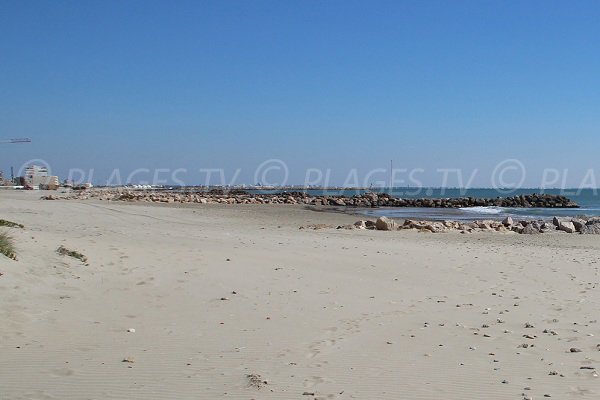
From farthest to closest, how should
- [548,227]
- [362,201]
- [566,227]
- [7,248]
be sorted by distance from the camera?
[362,201]
[548,227]
[566,227]
[7,248]

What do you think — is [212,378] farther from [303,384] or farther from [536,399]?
[536,399]

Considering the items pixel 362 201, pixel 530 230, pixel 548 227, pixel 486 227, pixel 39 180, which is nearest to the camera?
pixel 530 230

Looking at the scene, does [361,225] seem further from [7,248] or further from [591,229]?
[7,248]

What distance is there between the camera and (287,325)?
671 centimetres

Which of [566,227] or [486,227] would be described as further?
[486,227]

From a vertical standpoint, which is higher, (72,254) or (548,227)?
(548,227)

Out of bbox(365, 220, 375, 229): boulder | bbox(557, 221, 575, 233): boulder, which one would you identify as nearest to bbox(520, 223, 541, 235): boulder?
bbox(557, 221, 575, 233): boulder

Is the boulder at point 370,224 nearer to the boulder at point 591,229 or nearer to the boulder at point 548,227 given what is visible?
the boulder at point 548,227

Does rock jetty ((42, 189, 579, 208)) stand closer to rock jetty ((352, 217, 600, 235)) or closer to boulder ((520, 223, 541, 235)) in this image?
rock jetty ((352, 217, 600, 235))

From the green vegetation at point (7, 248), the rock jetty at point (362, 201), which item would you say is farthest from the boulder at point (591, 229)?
the rock jetty at point (362, 201)

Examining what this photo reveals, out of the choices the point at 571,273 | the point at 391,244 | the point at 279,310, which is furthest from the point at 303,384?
the point at 391,244

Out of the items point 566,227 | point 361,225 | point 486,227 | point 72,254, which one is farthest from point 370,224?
point 72,254

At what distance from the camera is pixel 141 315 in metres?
6.98

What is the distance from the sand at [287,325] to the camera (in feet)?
15.5
